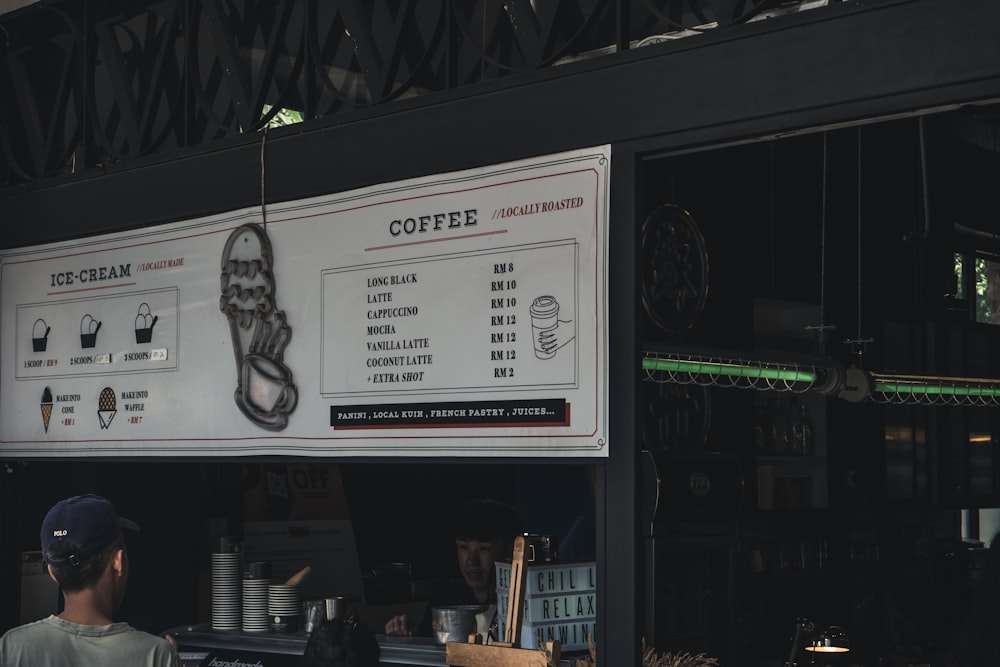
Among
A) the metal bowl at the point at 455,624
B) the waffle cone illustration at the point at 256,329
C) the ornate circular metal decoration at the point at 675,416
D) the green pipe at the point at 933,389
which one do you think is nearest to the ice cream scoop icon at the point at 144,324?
the waffle cone illustration at the point at 256,329

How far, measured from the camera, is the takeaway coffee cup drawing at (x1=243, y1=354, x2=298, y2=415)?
3721mm

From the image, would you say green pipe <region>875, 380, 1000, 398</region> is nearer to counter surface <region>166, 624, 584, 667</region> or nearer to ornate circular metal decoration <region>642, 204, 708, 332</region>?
ornate circular metal decoration <region>642, 204, 708, 332</region>

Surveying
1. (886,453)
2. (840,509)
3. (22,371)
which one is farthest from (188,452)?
(886,453)

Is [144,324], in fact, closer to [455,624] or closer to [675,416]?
[455,624]

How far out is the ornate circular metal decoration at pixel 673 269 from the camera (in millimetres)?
5535

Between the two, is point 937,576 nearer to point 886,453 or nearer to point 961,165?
point 886,453

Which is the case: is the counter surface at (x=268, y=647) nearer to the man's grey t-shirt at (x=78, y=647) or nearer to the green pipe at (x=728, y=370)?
the man's grey t-shirt at (x=78, y=647)

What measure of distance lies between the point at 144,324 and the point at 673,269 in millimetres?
2471

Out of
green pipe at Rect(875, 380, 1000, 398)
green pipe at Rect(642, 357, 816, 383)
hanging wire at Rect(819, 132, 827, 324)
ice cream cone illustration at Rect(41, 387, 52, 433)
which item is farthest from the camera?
hanging wire at Rect(819, 132, 827, 324)

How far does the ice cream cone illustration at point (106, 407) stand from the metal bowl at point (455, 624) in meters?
1.30

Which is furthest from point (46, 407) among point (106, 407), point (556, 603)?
point (556, 603)

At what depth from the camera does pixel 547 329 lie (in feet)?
10.1

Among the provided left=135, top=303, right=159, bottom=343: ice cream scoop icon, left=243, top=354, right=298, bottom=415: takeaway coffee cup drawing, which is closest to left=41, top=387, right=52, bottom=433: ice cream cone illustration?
left=135, top=303, right=159, bottom=343: ice cream scoop icon

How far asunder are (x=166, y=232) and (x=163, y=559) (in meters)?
1.93
